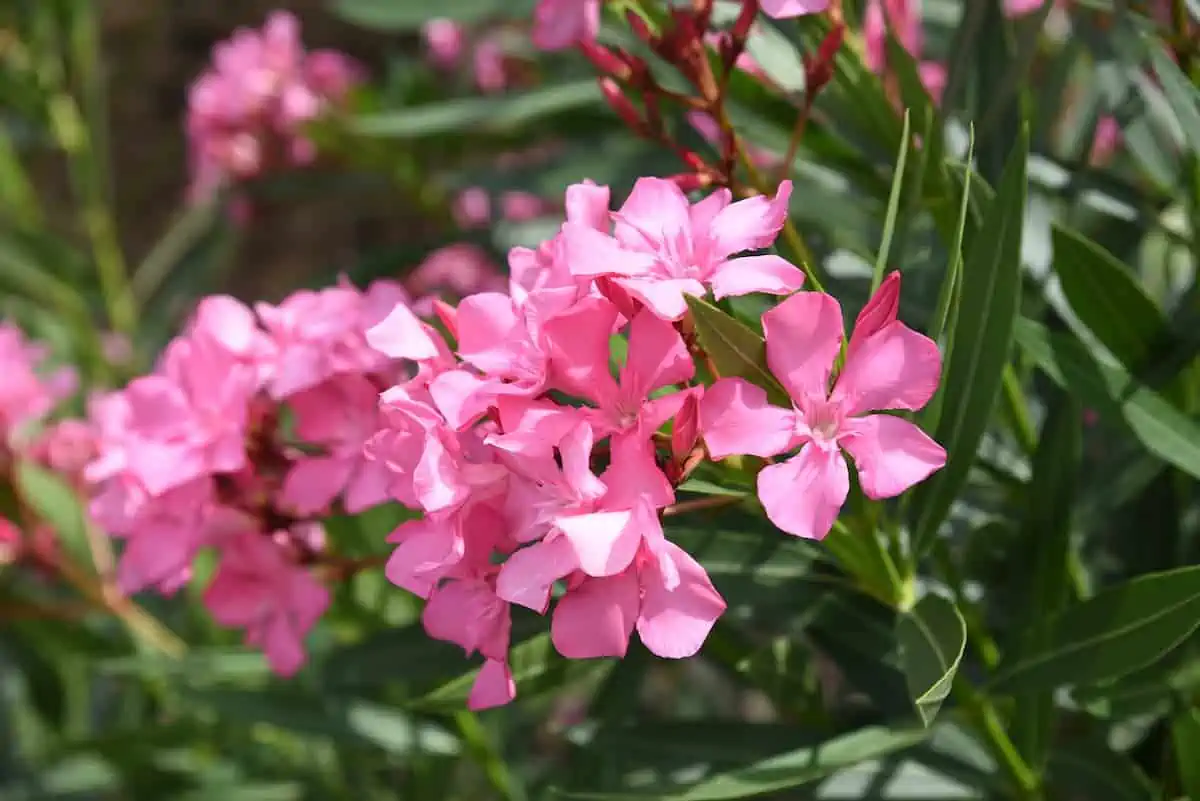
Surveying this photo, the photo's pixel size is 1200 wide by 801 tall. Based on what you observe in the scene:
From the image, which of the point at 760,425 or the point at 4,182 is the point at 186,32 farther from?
the point at 760,425

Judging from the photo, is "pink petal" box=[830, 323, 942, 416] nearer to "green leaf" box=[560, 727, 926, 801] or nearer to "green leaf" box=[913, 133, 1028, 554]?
"green leaf" box=[913, 133, 1028, 554]

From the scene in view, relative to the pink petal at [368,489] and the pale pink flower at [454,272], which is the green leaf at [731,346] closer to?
the pink petal at [368,489]

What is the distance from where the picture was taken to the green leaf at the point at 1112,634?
20.7 inches

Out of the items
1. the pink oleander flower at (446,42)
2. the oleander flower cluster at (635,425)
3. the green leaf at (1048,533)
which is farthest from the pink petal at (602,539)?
the pink oleander flower at (446,42)

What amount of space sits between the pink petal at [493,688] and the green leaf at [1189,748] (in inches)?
14.3

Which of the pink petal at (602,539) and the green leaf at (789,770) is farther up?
the pink petal at (602,539)

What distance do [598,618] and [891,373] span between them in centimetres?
15

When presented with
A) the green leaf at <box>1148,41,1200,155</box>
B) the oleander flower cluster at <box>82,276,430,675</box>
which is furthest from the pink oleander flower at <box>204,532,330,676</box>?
the green leaf at <box>1148,41,1200,155</box>

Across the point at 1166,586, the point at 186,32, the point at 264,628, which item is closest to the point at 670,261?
the point at 1166,586

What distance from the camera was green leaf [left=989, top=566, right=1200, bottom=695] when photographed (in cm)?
53

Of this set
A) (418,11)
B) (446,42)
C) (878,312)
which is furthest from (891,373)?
(446,42)

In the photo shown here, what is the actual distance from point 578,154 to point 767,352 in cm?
79

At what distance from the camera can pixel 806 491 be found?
445 millimetres

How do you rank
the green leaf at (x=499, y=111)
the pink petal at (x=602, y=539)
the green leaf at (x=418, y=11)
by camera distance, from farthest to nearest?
the green leaf at (x=418, y=11) → the green leaf at (x=499, y=111) → the pink petal at (x=602, y=539)
